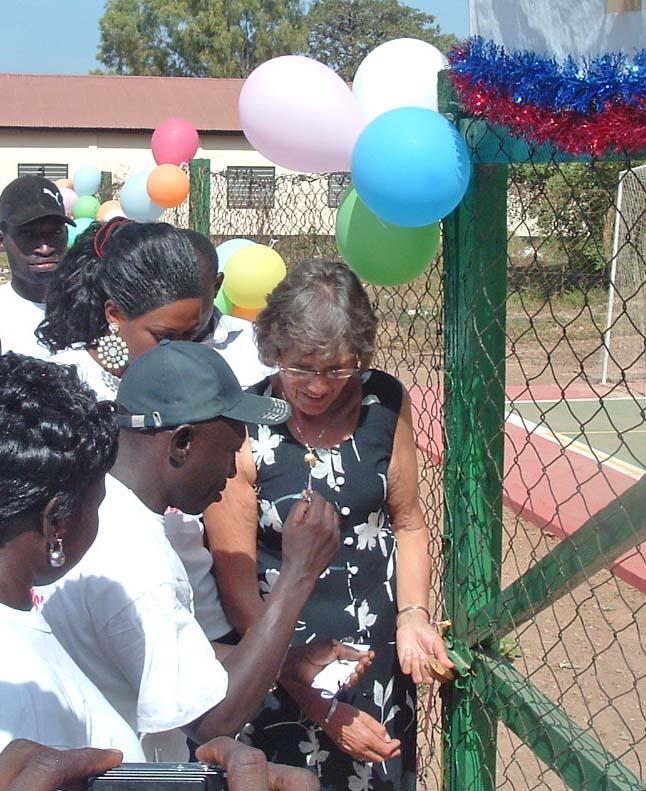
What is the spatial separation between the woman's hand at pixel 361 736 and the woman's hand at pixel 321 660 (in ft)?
0.40

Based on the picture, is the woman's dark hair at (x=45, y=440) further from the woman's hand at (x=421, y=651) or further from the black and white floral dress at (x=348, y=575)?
the woman's hand at (x=421, y=651)

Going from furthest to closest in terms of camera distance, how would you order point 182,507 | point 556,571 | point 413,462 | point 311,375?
1. point 413,462
2. point 311,375
3. point 556,571
4. point 182,507

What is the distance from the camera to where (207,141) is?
31.2 meters

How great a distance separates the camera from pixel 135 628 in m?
1.60

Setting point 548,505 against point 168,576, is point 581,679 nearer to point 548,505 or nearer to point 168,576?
point 548,505

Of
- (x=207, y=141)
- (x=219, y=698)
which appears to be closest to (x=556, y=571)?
(x=219, y=698)

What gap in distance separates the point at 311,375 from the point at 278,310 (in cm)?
18

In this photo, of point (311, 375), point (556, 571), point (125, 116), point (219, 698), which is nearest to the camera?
point (219, 698)

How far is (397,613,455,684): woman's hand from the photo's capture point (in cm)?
238

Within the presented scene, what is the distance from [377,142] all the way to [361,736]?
1.36m

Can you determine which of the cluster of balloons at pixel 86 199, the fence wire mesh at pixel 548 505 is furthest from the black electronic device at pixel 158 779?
the cluster of balloons at pixel 86 199

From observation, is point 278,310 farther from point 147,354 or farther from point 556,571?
point 556,571

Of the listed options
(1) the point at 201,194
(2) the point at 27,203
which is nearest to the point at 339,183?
(1) the point at 201,194

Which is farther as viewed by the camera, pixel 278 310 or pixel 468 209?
pixel 278 310
